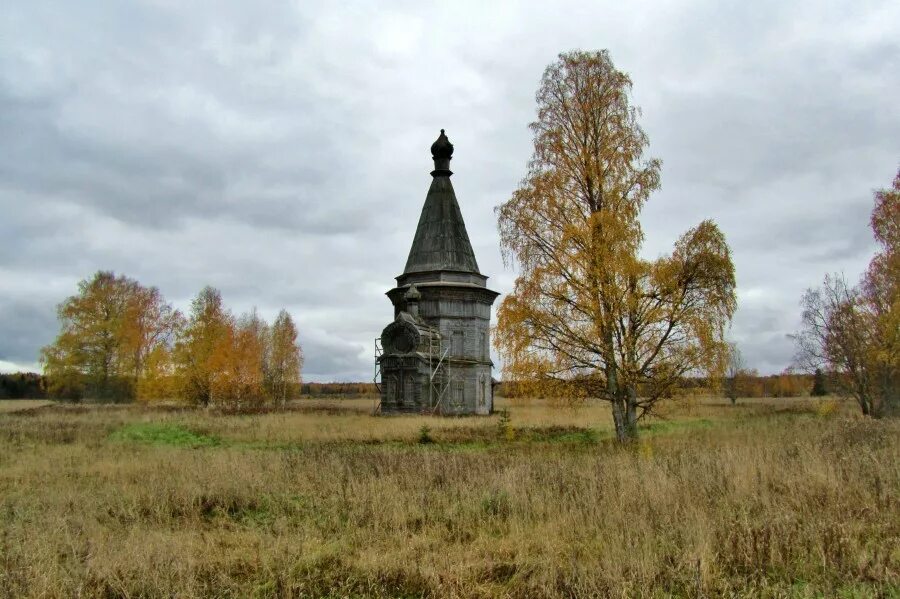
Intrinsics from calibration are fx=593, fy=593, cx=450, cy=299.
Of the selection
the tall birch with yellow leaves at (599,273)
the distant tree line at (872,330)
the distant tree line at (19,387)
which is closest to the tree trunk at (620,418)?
the tall birch with yellow leaves at (599,273)

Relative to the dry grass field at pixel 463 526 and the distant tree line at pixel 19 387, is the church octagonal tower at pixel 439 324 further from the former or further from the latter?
the distant tree line at pixel 19 387

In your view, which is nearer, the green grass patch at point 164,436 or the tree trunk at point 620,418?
the tree trunk at point 620,418

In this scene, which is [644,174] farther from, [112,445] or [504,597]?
[112,445]

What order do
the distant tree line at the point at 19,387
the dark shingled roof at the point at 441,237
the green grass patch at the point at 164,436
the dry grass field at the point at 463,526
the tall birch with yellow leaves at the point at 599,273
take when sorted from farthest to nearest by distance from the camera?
the distant tree line at the point at 19,387
the dark shingled roof at the point at 441,237
the green grass patch at the point at 164,436
the tall birch with yellow leaves at the point at 599,273
the dry grass field at the point at 463,526

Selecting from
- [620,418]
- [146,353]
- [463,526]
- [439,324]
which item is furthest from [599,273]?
[146,353]

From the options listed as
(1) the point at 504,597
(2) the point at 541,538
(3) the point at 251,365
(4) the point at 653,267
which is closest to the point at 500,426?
(4) the point at 653,267

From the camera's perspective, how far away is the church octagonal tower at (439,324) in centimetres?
3231

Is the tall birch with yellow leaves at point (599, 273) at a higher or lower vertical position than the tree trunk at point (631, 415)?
higher

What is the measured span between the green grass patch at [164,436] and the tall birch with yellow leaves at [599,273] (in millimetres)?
10371

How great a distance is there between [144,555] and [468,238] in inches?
1249

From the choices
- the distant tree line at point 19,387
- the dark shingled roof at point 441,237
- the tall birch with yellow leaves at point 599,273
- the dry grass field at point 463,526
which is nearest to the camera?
the dry grass field at point 463,526

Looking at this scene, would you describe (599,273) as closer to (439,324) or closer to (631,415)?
(631,415)

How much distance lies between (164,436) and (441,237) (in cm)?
1998

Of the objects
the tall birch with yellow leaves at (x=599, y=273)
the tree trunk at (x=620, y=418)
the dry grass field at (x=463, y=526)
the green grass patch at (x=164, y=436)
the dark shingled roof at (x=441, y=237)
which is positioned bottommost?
the green grass patch at (x=164, y=436)
